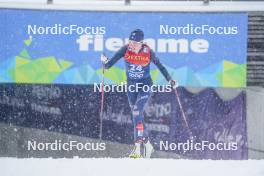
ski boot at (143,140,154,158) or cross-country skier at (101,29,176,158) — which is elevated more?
cross-country skier at (101,29,176,158)

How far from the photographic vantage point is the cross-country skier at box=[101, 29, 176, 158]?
9211mm

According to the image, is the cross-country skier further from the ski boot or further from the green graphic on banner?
the green graphic on banner

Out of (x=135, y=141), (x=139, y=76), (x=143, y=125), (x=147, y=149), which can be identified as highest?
(x=139, y=76)

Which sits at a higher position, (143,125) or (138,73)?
(138,73)

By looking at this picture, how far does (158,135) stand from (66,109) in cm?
181
